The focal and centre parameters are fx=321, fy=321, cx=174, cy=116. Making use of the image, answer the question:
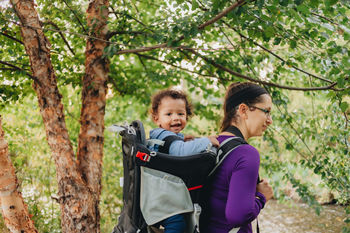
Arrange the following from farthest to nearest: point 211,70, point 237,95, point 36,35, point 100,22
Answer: point 211,70, point 100,22, point 36,35, point 237,95

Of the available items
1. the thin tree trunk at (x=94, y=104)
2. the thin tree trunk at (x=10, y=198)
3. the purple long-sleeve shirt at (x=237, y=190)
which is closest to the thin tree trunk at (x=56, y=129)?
the thin tree trunk at (x=94, y=104)

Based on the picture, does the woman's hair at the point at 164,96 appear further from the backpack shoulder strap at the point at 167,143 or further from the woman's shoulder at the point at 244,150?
the woman's shoulder at the point at 244,150

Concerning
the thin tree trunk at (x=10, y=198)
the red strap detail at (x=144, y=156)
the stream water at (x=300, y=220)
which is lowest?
the stream water at (x=300, y=220)

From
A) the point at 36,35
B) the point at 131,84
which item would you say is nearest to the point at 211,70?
the point at 131,84

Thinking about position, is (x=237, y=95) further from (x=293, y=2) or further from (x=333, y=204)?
(x=333, y=204)

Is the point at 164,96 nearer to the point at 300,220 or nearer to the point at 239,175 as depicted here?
the point at 239,175

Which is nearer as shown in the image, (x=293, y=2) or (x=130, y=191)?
(x=130, y=191)

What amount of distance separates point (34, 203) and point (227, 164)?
138 inches

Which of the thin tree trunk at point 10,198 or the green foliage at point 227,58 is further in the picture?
the thin tree trunk at point 10,198

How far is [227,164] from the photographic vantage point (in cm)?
146

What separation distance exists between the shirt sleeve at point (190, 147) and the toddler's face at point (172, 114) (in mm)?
517

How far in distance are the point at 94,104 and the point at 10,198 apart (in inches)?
46.2

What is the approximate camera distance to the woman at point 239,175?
53.9 inches

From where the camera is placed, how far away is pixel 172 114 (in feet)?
6.87
